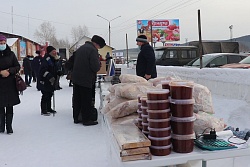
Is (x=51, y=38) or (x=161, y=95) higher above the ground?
(x=51, y=38)

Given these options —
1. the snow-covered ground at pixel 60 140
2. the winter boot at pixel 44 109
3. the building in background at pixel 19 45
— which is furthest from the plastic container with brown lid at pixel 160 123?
the building in background at pixel 19 45

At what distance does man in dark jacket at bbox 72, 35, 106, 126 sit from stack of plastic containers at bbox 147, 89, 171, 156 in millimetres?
2951

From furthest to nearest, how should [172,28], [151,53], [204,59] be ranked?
[172,28] < [204,59] < [151,53]

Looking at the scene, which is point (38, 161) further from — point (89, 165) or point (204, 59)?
point (204, 59)

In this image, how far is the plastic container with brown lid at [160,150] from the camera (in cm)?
167

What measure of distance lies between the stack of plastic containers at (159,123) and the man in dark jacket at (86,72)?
116 inches

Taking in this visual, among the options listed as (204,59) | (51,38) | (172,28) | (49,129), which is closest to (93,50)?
(49,129)

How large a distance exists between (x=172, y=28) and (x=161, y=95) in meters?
39.0

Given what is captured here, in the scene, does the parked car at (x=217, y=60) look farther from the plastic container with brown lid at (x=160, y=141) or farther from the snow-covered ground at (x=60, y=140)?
the plastic container with brown lid at (x=160, y=141)

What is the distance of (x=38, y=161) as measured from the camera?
3.26 meters

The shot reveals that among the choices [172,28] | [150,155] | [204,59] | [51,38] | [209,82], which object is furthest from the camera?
[51,38]

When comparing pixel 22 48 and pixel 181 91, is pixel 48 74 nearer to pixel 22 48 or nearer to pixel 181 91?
pixel 181 91

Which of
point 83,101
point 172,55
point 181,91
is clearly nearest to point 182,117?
point 181,91

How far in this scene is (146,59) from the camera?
5.06 metres
